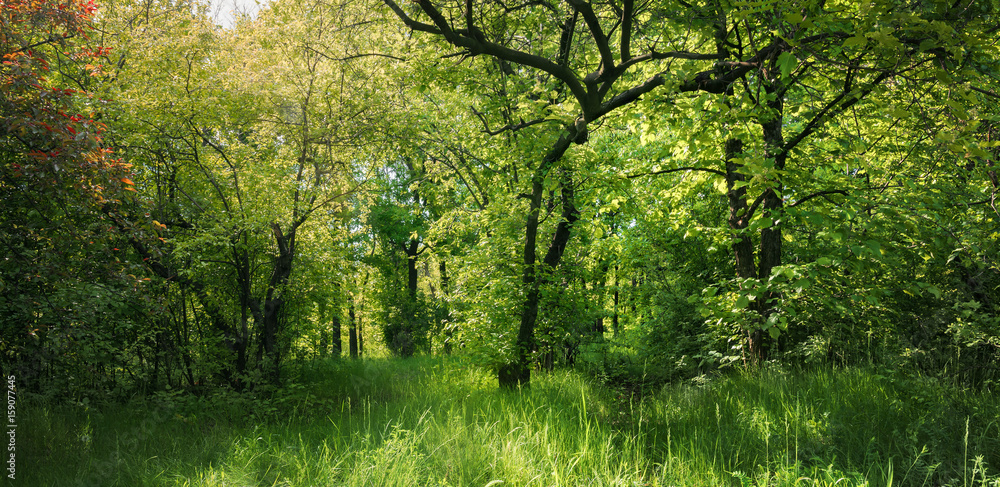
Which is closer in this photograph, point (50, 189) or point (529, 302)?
point (50, 189)

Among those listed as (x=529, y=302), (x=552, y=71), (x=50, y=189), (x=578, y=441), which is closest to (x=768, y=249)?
(x=529, y=302)

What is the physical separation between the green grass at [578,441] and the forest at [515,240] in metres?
0.05

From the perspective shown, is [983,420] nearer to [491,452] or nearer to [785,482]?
[785,482]

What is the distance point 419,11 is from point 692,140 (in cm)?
351

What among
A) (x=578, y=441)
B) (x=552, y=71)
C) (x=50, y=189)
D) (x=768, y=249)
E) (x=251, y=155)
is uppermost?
(x=251, y=155)

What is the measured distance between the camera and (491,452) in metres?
3.61

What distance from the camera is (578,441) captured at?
368 cm

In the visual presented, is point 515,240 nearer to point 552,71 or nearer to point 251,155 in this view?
point 552,71

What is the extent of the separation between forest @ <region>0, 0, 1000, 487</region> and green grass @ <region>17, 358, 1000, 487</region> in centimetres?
5

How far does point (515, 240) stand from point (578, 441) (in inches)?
178

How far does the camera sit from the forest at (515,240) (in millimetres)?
3695

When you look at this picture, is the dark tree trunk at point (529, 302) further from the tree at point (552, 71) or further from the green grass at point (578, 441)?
the green grass at point (578, 441)

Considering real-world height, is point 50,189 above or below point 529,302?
above

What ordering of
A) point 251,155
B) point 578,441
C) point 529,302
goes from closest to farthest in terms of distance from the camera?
point 578,441 → point 529,302 → point 251,155
